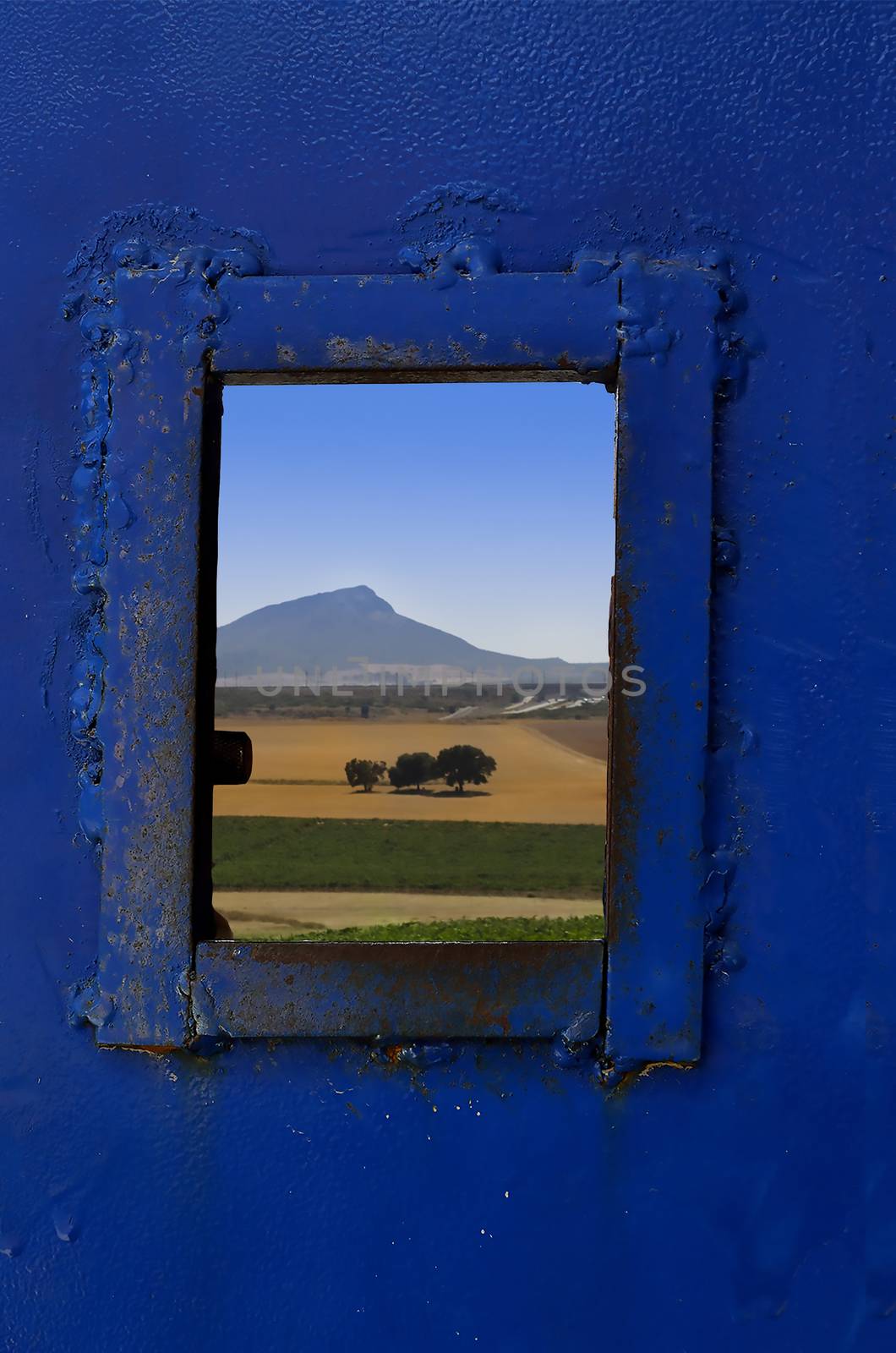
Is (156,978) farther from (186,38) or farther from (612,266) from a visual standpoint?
(186,38)

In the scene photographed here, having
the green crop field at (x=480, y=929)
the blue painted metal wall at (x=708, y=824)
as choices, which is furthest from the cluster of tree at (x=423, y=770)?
the blue painted metal wall at (x=708, y=824)

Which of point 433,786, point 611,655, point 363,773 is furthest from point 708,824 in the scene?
point 363,773

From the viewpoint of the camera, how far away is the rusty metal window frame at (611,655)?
1218mm

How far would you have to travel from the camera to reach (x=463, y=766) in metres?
31.0

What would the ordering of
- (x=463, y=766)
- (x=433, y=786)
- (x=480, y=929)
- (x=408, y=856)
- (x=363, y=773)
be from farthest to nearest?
(x=463, y=766)
(x=363, y=773)
(x=433, y=786)
(x=408, y=856)
(x=480, y=929)

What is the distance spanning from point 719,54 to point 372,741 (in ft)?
106

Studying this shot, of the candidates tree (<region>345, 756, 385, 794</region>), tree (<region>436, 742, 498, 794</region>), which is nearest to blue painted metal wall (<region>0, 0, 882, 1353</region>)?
tree (<region>345, 756, 385, 794</region>)

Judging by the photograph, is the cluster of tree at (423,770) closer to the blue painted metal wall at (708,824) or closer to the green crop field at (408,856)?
the green crop field at (408,856)

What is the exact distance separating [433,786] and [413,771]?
2.72 ft

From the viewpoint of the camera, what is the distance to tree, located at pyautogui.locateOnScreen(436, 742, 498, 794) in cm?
3061

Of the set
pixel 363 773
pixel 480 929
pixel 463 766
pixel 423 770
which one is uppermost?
pixel 463 766

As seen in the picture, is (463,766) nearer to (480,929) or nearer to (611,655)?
(480,929)

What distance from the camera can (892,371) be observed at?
1259 mm

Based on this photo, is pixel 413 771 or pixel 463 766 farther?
pixel 463 766
